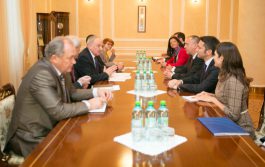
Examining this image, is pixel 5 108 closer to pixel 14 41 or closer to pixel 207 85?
pixel 207 85

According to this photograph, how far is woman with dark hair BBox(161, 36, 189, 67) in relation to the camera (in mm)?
5656

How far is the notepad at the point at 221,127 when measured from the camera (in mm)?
1832

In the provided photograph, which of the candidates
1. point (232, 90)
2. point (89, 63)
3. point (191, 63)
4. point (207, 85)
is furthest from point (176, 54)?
point (232, 90)

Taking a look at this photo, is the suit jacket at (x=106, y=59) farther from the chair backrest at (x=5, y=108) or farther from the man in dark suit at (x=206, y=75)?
the chair backrest at (x=5, y=108)

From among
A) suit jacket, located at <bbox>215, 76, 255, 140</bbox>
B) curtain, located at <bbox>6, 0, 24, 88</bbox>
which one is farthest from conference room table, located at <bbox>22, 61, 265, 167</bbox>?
curtain, located at <bbox>6, 0, 24, 88</bbox>

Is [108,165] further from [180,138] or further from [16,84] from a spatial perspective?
[16,84]

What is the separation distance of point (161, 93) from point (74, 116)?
1.04 m

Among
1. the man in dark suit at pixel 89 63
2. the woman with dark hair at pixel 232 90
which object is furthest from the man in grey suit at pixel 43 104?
the man in dark suit at pixel 89 63

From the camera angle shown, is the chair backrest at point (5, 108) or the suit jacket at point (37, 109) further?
the chair backrest at point (5, 108)

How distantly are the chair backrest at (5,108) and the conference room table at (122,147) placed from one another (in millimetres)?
555

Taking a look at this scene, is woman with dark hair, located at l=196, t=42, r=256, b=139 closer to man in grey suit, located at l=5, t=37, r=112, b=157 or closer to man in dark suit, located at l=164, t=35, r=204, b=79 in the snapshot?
man in grey suit, located at l=5, t=37, r=112, b=157

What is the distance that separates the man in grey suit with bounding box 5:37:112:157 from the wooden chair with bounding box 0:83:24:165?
0.15 ft

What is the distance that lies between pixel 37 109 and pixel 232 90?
1442 mm

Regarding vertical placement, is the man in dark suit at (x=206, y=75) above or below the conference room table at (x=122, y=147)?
above
